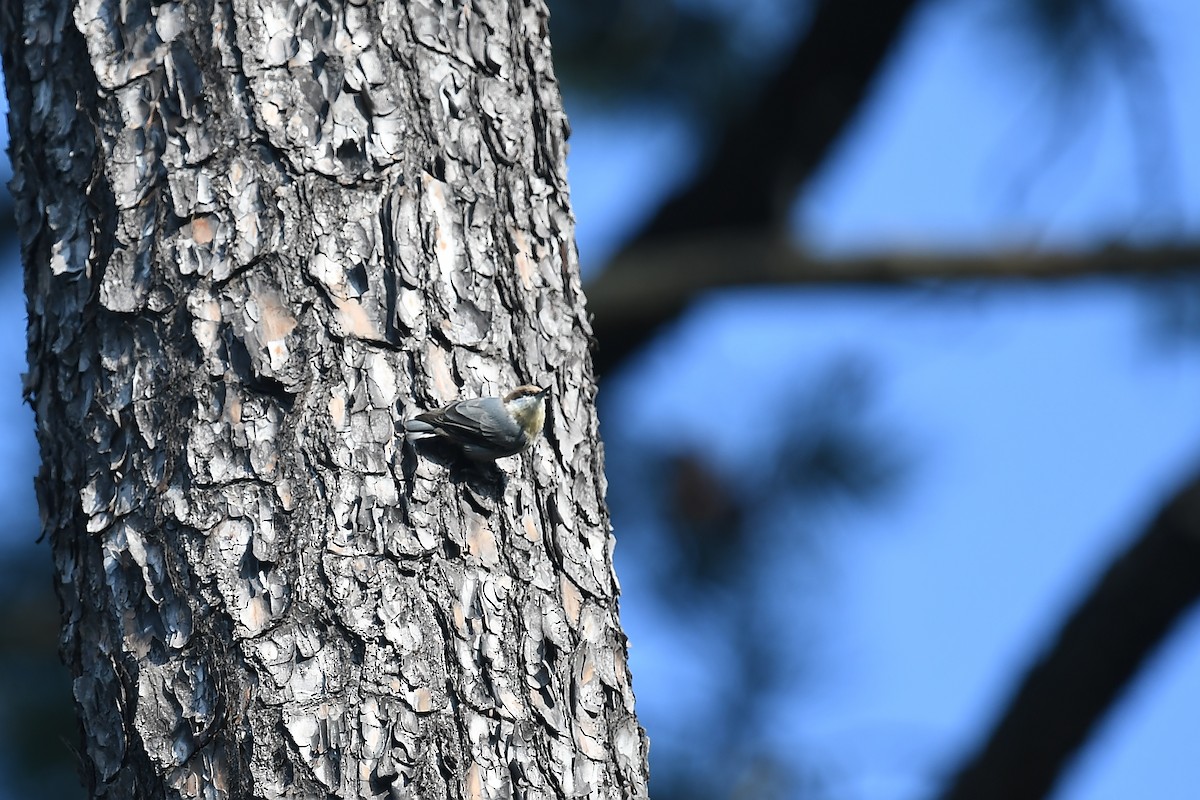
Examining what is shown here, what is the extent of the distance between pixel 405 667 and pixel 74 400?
1.31 ft

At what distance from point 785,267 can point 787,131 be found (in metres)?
0.40

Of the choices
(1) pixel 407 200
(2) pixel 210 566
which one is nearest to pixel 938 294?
(1) pixel 407 200

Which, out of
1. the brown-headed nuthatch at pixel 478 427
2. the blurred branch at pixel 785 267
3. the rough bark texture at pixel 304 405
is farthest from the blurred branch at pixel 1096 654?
the brown-headed nuthatch at pixel 478 427

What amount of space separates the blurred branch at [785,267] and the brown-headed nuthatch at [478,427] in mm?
1899

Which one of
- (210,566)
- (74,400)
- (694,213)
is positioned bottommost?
(210,566)

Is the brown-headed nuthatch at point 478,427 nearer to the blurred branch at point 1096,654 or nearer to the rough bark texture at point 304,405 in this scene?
the rough bark texture at point 304,405

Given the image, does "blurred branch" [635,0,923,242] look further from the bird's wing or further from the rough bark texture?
the bird's wing

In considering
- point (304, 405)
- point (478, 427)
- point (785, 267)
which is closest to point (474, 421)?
point (478, 427)

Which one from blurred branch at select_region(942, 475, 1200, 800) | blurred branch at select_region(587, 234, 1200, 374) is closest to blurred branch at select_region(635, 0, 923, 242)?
blurred branch at select_region(587, 234, 1200, 374)

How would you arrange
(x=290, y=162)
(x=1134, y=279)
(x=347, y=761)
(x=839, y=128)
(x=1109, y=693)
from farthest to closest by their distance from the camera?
Result: (x=839, y=128) < (x=1134, y=279) < (x=1109, y=693) < (x=290, y=162) < (x=347, y=761)

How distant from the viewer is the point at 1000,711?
240 centimetres

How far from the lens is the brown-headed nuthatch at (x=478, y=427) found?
1.09 metres

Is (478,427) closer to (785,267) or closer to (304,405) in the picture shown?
(304,405)

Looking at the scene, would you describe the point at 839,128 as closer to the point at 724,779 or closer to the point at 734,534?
the point at 734,534
